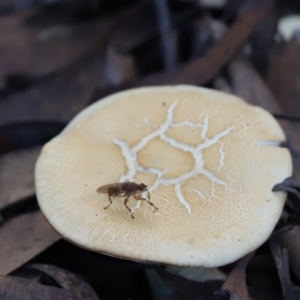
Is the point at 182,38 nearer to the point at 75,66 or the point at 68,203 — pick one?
the point at 75,66

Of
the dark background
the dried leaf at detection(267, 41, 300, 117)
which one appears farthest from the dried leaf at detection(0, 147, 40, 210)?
the dried leaf at detection(267, 41, 300, 117)

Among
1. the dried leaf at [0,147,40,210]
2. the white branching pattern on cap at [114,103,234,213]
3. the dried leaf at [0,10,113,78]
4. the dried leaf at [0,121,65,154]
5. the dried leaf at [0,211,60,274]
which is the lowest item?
the dried leaf at [0,211,60,274]

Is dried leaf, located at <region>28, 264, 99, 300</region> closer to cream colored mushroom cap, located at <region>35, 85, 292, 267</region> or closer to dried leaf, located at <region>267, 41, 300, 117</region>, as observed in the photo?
cream colored mushroom cap, located at <region>35, 85, 292, 267</region>

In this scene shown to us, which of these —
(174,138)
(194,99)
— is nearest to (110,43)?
(194,99)

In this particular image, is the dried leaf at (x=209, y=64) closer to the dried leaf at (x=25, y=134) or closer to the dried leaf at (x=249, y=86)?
the dried leaf at (x=249, y=86)

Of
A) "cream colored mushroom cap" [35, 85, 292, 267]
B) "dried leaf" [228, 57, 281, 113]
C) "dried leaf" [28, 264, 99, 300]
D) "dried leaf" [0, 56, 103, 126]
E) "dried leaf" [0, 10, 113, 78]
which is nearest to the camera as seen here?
"cream colored mushroom cap" [35, 85, 292, 267]

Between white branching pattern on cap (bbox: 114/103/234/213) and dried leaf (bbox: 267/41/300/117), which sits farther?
→ dried leaf (bbox: 267/41/300/117)
